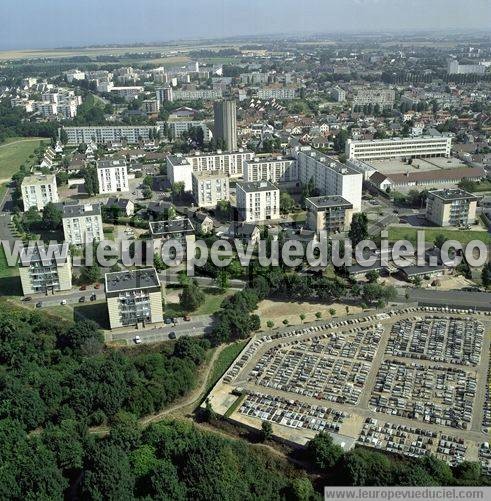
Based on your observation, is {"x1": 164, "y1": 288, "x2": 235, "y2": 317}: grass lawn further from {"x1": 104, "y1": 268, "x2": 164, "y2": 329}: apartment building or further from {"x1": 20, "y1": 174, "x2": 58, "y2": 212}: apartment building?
{"x1": 20, "y1": 174, "x2": 58, "y2": 212}: apartment building

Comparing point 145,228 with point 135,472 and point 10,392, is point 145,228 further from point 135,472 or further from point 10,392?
point 135,472

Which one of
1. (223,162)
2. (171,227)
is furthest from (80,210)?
(223,162)

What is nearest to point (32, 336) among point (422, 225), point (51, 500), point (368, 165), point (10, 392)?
point (10, 392)

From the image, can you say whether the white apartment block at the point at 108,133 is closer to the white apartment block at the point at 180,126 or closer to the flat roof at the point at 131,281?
the white apartment block at the point at 180,126

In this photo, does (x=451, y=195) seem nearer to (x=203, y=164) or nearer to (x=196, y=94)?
(x=203, y=164)

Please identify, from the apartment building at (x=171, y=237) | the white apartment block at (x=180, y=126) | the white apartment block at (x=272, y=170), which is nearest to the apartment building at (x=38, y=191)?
the apartment building at (x=171, y=237)

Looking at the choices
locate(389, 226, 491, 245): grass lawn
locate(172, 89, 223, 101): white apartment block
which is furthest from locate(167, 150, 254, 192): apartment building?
locate(172, 89, 223, 101): white apartment block
